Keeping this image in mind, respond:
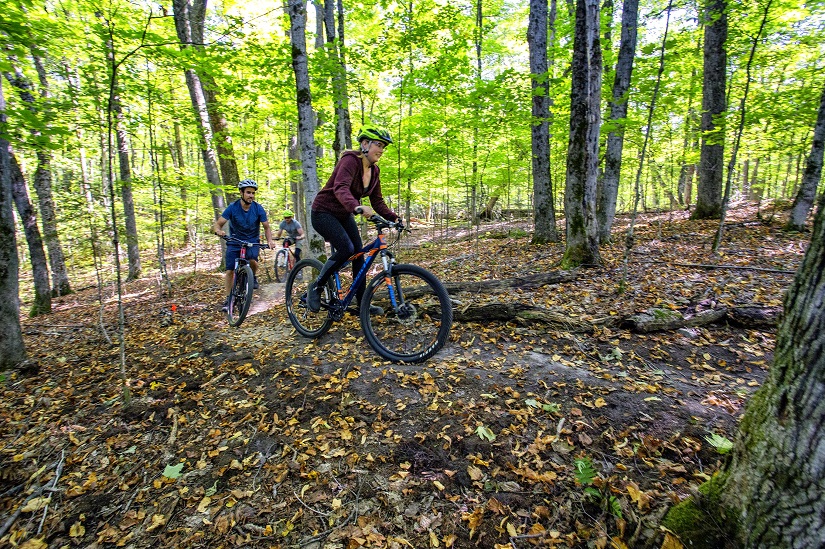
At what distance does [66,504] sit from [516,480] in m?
3.51

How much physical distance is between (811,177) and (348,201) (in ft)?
35.7

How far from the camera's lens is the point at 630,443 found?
268cm

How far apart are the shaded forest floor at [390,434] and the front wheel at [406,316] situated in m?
0.28

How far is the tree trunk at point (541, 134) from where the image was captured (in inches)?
368

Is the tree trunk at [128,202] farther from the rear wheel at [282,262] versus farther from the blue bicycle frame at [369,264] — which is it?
the blue bicycle frame at [369,264]

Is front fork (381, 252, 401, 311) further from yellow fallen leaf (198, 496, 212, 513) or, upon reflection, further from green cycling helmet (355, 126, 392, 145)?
yellow fallen leaf (198, 496, 212, 513)

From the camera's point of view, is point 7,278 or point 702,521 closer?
point 702,521

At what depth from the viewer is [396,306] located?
4191 millimetres

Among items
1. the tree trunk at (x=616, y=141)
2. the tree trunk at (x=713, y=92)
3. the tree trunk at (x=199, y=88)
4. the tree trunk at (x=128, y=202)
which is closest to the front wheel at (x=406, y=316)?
the tree trunk at (x=616, y=141)

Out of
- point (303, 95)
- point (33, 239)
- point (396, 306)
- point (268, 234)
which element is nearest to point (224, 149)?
point (33, 239)

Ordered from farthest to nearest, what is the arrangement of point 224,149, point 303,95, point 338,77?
point 224,149
point 338,77
point 303,95

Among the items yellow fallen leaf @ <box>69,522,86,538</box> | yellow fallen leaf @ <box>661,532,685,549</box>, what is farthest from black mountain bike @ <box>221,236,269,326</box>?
yellow fallen leaf @ <box>661,532,685,549</box>

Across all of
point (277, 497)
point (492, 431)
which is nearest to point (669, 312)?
point (492, 431)

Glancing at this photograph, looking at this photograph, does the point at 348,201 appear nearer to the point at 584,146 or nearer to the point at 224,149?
the point at 584,146
